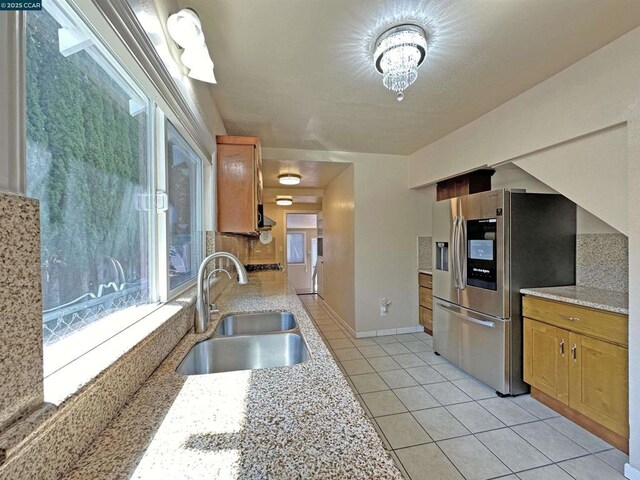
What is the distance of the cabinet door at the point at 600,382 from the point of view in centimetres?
161

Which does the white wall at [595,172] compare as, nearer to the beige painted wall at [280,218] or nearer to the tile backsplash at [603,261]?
the tile backsplash at [603,261]

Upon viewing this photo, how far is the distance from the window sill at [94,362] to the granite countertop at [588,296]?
95.3 inches

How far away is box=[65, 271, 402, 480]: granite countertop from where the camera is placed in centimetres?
52

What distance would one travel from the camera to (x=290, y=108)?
248cm

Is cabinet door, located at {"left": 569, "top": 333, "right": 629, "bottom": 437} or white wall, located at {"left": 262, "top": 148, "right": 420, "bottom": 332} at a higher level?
white wall, located at {"left": 262, "top": 148, "right": 420, "bottom": 332}

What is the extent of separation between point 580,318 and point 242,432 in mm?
2276

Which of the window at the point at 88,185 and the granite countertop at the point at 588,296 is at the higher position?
the window at the point at 88,185

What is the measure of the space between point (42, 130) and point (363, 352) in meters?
3.22

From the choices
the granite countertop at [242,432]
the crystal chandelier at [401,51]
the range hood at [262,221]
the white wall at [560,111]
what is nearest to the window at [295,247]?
the range hood at [262,221]

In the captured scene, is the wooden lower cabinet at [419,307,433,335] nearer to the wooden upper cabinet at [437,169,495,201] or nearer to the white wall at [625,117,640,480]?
the wooden upper cabinet at [437,169,495,201]

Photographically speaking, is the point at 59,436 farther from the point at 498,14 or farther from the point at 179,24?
the point at 498,14

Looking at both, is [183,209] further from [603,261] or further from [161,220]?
[603,261]

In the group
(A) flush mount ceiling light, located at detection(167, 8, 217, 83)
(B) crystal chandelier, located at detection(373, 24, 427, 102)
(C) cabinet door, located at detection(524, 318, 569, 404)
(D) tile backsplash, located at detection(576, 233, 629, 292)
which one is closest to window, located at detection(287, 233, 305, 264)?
(C) cabinet door, located at detection(524, 318, 569, 404)

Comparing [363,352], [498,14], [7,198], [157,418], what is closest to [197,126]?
[7,198]
